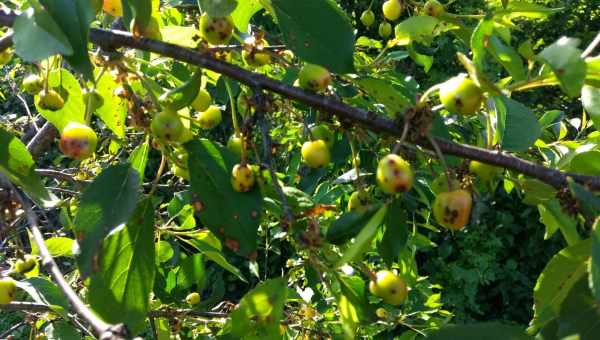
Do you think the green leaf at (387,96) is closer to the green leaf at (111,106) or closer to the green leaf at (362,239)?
the green leaf at (362,239)

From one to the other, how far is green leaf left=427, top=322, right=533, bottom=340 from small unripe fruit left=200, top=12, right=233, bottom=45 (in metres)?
0.50

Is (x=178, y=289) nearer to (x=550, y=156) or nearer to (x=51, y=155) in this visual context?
(x=550, y=156)

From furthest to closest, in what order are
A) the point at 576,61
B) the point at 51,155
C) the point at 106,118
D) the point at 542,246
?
the point at 51,155, the point at 542,246, the point at 106,118, the point at 576,61

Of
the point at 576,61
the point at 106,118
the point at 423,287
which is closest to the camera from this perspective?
the point at 576,61

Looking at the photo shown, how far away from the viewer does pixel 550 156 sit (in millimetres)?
1194

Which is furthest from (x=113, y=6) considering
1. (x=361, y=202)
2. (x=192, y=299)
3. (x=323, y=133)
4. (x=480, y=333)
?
(x=192, y=299)

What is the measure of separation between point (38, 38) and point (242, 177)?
28 cm

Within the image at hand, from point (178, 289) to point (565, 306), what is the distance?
1.09 meters

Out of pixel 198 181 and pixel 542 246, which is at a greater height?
pixel 198 181

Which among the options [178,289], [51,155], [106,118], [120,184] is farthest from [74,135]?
[51,155]

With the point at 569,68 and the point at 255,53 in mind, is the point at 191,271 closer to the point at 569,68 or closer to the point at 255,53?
the point at 255,53

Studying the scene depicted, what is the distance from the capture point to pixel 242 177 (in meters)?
0.78

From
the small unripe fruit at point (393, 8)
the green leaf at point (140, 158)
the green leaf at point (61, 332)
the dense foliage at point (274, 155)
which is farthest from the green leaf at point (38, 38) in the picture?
the small unripe fruit at point (393, 8)

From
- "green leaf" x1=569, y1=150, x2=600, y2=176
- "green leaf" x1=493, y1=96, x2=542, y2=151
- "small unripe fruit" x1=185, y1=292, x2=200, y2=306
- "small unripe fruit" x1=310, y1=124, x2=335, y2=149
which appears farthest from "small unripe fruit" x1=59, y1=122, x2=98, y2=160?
"small unripe fruit" x1=185, y1=292, x2=200, y2=306
